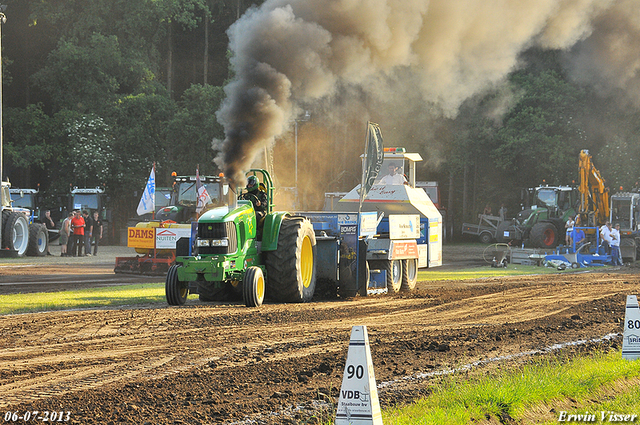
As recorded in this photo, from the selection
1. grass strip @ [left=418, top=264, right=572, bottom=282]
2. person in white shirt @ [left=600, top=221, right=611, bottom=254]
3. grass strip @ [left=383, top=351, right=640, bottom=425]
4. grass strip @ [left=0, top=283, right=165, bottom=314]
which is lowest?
grass strip @ [left=383, top=351, right=640, bottom=425]

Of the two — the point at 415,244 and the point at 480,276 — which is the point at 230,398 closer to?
the point at 415,244

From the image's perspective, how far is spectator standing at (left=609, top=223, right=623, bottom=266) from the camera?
85.8 feet

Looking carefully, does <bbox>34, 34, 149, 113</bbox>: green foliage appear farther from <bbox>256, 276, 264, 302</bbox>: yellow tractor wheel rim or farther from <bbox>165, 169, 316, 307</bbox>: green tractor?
<bbox>256, 276, 264, 302</bbox>: yellow tractor wheel rim

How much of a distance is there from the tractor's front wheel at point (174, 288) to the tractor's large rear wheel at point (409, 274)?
17.9 feet

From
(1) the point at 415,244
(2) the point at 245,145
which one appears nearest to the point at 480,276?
(1) the point at 415,244

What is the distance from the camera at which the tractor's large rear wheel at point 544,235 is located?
33.6m

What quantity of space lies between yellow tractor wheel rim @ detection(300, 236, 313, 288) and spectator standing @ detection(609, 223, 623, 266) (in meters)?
16.4

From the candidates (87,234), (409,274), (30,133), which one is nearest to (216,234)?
(409,274)

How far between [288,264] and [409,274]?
509cm

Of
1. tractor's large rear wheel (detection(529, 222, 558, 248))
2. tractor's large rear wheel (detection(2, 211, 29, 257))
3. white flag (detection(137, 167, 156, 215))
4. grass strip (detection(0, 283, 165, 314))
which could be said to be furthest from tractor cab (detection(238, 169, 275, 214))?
tractor's large rear wheel (detection(529, 222, 558, 248))

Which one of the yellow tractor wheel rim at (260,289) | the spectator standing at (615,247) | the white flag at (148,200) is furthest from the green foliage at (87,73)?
the yellow tractor wheel rim at (260,289)

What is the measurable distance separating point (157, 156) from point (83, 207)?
23.7 feet

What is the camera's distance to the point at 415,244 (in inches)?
640

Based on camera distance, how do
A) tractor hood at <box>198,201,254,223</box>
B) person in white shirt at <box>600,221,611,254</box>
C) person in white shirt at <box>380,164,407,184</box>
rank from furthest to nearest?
person in white shirt at <box>600,221,611,254</box>
person in white shirt at <box>380,164,407,184</box>
tractor hood at <box>198,201,254,223</box>
